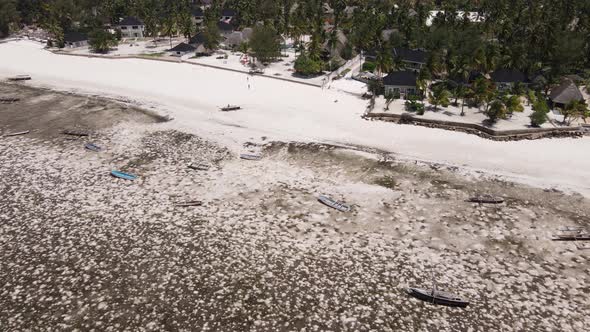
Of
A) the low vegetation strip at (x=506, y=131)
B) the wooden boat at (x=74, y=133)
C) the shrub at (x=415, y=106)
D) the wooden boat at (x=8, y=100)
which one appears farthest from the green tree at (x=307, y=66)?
the wooden boat at (x=8, y=100)

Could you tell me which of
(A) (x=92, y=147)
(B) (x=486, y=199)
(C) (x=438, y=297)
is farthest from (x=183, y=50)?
(C) (x=438, y=297)

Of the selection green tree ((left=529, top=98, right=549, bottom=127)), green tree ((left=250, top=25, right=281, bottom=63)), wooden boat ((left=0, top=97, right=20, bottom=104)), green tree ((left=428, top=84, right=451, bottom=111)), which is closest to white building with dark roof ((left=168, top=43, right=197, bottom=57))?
green tree ((left=250, top=25, right=281, bottom=63))

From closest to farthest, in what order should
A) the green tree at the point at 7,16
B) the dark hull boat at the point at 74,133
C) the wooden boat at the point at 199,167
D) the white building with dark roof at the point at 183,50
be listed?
1. the wooden boat at the point at 199,167
2. the dark hull boat at the point at 74,133
3. the white building with dark roof at the point at 183,50
4. the green tree at the point at 7,16

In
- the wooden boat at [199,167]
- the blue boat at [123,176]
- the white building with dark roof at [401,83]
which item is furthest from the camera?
the white building with dark roof at [401,83]

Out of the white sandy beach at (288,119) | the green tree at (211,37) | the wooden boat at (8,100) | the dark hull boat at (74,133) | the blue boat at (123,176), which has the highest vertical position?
the green tree at (211,37)

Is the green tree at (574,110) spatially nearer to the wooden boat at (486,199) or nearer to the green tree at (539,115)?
the green tree at (539,115)

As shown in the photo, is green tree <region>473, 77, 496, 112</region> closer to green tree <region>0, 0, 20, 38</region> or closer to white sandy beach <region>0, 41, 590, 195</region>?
white sandy beach <region>0, 41, 590, 195</region>
